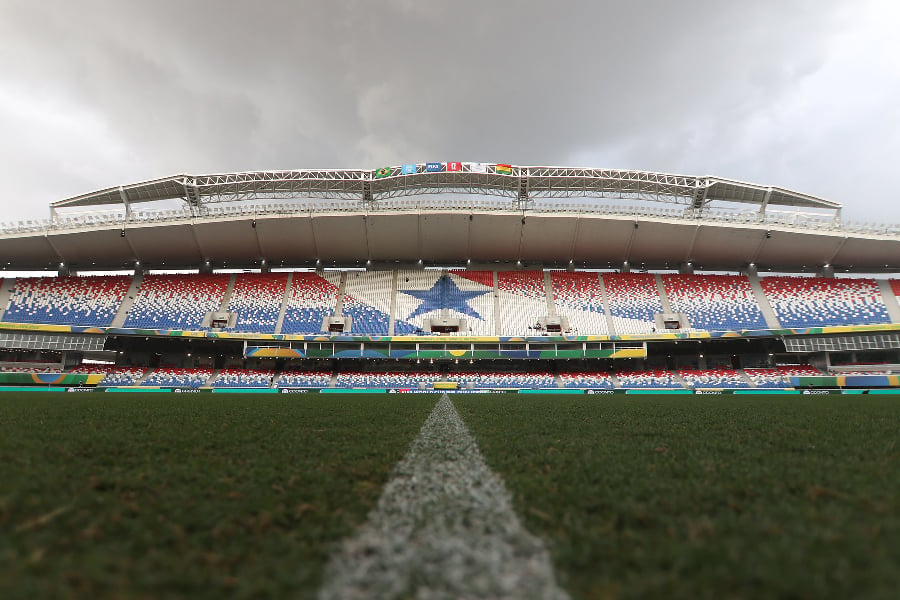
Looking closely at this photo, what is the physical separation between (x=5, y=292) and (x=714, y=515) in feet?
133

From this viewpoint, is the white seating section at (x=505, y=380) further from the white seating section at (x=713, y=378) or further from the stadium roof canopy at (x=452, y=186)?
the stadium roof canopy at (x=452, y=186)

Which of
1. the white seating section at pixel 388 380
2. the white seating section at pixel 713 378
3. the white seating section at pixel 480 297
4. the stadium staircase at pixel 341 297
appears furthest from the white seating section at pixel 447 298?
the white seating section at pixel 713 378

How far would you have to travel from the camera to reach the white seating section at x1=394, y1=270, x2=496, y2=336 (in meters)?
28.0

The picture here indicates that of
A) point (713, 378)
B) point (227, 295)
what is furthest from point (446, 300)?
point (713, 378)

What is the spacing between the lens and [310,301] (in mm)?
29062

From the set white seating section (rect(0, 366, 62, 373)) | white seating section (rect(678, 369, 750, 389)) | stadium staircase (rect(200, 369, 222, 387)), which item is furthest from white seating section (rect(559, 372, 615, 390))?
white seating section (rect(0, 366, 62, 373))

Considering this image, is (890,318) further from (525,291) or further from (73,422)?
(73,422)

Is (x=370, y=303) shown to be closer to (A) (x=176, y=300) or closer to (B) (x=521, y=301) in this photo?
(B) (x=521, y=301)

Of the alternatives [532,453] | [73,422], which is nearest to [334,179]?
[73,422]

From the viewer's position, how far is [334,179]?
25812 mm

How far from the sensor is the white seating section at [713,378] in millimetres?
23641

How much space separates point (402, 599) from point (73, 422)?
4834 mm

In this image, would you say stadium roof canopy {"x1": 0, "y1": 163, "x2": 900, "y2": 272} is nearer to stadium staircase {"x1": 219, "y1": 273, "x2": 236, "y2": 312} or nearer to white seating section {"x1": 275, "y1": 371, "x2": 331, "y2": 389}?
stadium staircase {"x1": 219, "y1": 273, "x2": 236, "y2": 312}

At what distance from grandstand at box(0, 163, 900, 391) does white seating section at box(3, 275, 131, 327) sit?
0.12 meters
